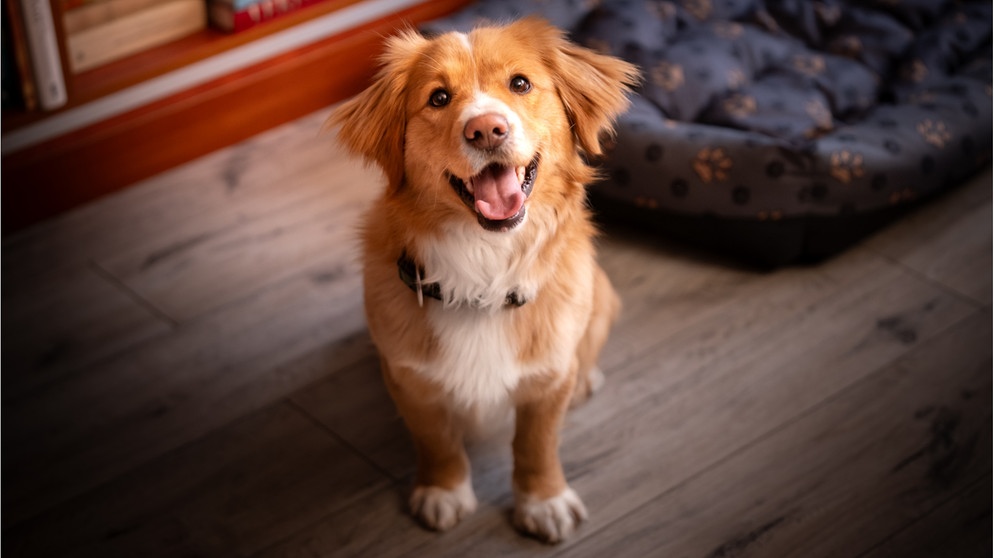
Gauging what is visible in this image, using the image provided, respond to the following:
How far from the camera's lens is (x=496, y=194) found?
1.56 m

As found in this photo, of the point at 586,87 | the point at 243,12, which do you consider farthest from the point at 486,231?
the point at 243,12

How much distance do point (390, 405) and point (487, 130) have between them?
0.85 m

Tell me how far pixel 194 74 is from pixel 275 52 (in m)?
0.26

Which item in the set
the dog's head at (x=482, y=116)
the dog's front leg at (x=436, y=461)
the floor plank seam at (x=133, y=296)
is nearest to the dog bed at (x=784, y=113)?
the dog's head at (x=482, y=116)

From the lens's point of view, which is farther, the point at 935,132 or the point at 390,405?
the point at 935,132

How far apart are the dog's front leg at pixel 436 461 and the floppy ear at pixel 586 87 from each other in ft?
1.65

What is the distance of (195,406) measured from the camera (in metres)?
2.15

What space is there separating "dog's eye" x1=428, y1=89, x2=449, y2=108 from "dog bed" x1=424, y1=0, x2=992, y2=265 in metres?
0.94

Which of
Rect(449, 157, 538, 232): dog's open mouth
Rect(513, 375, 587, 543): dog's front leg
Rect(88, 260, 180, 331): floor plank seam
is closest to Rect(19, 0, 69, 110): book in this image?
Rect(88, 260, 180, 331): floor plank seam

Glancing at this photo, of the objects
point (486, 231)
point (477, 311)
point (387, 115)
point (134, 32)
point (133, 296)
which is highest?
point (387, 115)

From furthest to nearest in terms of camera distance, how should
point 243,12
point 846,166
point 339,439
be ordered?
point 243,12 < point 846,166 < point 339,439

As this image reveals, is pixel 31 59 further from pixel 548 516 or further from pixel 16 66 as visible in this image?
pixel 548 516

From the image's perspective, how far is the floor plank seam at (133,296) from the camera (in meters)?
2.38

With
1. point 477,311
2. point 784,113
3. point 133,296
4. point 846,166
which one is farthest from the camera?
point 784,113
